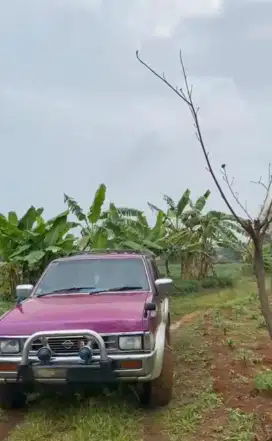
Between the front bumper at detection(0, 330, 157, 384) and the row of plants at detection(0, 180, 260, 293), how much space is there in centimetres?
1121

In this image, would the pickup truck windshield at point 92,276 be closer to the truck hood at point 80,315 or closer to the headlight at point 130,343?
the truck hood at point 80,315

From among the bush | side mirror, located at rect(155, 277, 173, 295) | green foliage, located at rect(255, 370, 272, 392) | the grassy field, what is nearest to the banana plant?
the bush

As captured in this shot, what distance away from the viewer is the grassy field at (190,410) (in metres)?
5.46

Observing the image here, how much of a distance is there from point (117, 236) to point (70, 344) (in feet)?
45.6

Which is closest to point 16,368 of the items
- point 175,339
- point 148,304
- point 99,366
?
point 99,366

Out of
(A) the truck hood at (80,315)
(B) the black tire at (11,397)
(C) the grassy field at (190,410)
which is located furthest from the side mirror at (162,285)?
(B) the black tire at (11,397)

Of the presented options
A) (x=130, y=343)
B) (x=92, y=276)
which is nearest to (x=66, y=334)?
(x=130, y=343)

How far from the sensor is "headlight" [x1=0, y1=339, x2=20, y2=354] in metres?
5.84

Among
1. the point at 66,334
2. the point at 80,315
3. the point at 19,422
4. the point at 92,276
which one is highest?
the point at 92,276

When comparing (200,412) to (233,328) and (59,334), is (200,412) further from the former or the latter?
(233,328)

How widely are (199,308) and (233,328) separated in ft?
17.1

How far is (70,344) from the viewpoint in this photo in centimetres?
573

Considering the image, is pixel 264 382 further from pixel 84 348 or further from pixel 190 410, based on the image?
pixel 84 348

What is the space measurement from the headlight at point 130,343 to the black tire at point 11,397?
1309 mm
